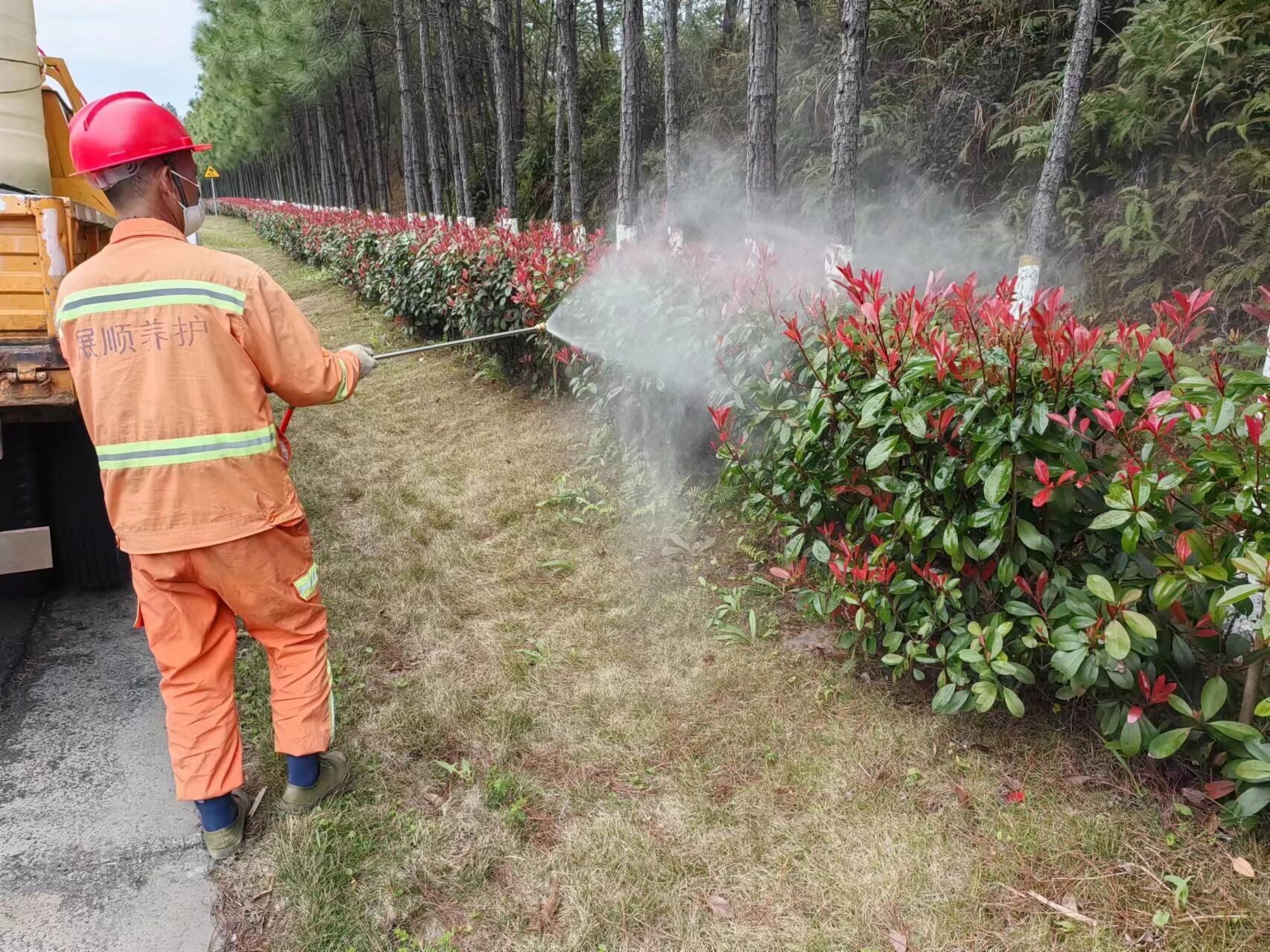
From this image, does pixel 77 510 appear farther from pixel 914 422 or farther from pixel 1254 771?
pixel 1254 771

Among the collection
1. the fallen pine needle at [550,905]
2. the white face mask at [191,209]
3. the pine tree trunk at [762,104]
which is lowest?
the fallen pine needle at [550,905]

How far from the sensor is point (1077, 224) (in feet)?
24.9

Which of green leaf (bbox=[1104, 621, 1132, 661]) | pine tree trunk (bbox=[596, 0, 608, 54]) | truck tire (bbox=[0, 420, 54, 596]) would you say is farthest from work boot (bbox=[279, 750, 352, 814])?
pine tree trunk (bbox=[596, 0, 608, 54])

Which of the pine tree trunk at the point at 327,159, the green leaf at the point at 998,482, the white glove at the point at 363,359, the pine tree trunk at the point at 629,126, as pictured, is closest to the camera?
the green leaf at the point at 998,482

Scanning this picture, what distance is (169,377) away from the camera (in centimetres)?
218

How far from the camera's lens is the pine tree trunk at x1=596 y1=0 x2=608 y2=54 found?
2242 cm

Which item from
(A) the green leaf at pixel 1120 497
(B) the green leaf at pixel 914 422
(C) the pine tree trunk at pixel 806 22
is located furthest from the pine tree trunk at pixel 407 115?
(A) the green leaf at pixel 1120 497

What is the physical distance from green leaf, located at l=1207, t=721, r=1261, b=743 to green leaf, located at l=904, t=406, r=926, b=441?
1.05 m

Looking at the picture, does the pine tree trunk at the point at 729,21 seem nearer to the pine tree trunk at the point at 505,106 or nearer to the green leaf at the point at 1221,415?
the pine tree trunk at the point at 505,106

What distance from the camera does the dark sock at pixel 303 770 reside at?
2.52 m

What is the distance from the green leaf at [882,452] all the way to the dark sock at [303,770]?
6.62 ft

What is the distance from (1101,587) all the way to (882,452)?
714mm

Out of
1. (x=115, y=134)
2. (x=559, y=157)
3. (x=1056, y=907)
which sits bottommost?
(x=1056, y=907)

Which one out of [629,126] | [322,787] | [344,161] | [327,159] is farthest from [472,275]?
[327,159]
